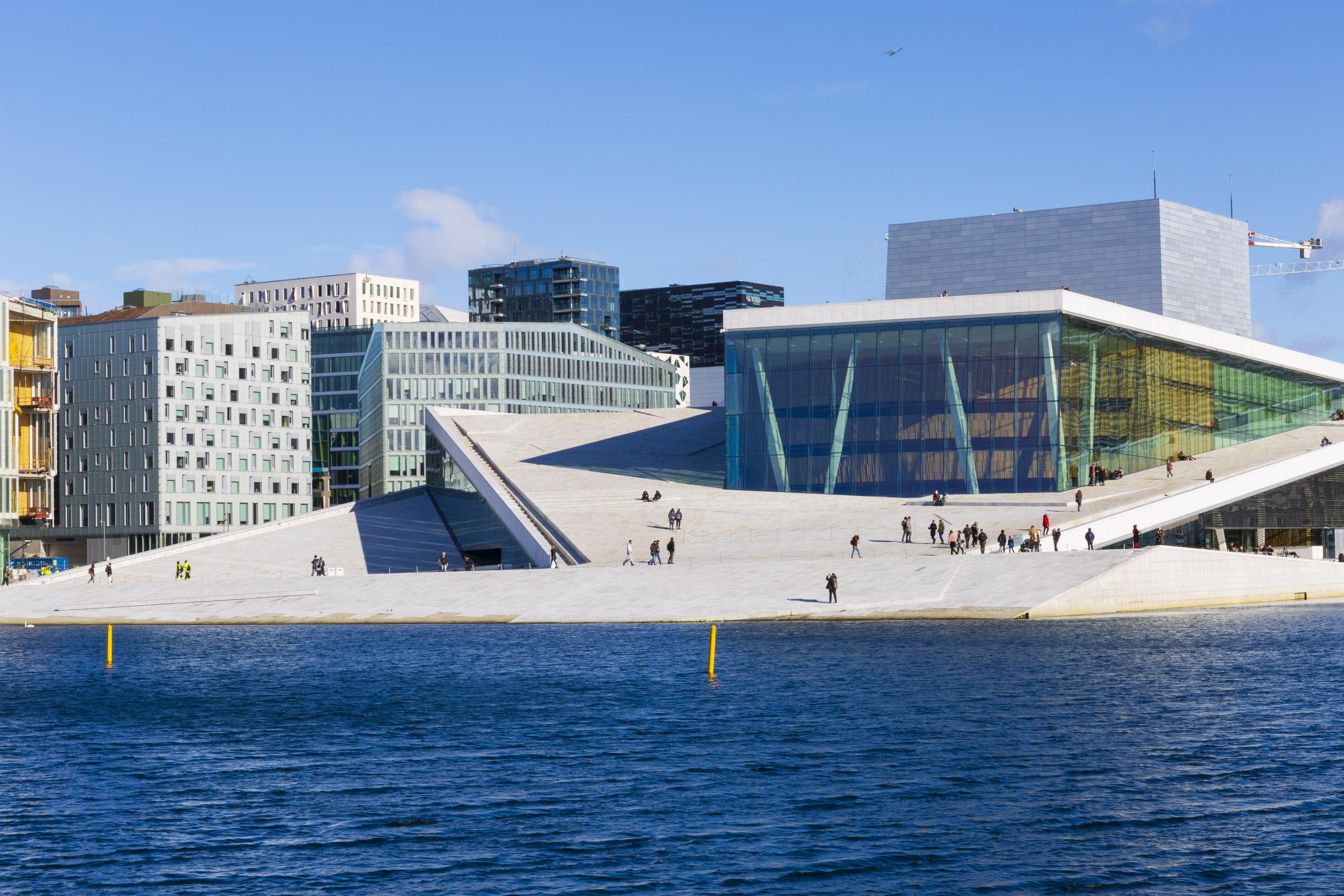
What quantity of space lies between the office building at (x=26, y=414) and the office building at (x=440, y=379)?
52.9 meters

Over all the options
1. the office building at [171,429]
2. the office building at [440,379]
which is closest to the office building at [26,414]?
the office building at [171,429]

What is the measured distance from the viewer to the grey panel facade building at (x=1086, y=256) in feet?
429

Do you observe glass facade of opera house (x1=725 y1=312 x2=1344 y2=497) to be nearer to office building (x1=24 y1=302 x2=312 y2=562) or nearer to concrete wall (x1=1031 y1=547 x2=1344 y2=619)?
concrete wall (x1=1031 y1=547 x2=1344 y2=619)

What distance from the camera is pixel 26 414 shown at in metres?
79.1

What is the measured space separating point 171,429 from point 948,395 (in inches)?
2637

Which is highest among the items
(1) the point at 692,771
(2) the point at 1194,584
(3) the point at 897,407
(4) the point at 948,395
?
(4) the point at 948,395

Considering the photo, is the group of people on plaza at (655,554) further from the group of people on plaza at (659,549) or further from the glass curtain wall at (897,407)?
the glass curtain wall at (897,407)

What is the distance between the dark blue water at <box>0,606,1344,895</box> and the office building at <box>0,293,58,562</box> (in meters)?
33.5

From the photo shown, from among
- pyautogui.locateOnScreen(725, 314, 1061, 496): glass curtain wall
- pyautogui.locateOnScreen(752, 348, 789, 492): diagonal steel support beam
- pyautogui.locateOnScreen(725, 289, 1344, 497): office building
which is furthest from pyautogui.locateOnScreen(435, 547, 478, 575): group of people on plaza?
pyautogui.locateOnScreen(752, 348, 789, 492): diagonal steel support beam

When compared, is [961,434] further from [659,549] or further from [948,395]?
[659,549]

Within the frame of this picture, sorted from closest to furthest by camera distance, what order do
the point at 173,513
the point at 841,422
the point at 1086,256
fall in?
the point at 841,422 → the point at 173,513 → the point at 1086,256

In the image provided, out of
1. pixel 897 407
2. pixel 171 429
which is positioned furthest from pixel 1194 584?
pixel 171 429

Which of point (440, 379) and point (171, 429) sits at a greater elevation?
point (440, 379)

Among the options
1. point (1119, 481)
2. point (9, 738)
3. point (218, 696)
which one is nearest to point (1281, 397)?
point (1119, 481)
